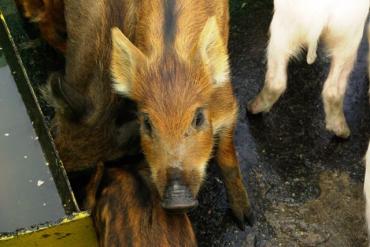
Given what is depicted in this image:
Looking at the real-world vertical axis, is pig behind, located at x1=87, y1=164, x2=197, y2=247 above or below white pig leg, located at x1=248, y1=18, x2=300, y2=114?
below

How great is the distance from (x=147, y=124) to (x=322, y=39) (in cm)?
112

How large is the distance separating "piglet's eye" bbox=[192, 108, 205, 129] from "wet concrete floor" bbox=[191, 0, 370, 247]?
85 cm

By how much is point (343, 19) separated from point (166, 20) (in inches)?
35.4

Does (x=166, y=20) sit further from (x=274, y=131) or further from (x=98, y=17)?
(x=274, y=131)

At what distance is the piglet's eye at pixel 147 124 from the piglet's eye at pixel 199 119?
19 centimetres

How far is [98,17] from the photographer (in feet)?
11.4

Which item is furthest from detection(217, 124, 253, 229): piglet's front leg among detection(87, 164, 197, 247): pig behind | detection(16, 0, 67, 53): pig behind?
detection(16, 0, 67, 53): pig behind

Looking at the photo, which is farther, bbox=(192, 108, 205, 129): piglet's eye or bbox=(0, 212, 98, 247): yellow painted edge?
bbox=(192, 108, 205, 129): piglet's eye

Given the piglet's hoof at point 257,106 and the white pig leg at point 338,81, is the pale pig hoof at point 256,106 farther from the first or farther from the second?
the white pig leg at point 338,81

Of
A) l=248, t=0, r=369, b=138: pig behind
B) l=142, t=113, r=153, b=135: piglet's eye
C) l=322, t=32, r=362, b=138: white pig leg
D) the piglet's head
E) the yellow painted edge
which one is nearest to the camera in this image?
the yellow painted edge

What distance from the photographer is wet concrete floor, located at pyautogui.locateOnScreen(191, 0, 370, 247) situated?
3.51 metres

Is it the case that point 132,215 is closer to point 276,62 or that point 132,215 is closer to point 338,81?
point 276,62

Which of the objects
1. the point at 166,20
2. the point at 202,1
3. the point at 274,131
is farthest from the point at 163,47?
the point at 274,131

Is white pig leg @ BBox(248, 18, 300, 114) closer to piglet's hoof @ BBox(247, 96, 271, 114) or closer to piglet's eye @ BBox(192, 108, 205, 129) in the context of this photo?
piglet's hoof @ BBox(247, 96, 271, 114)
